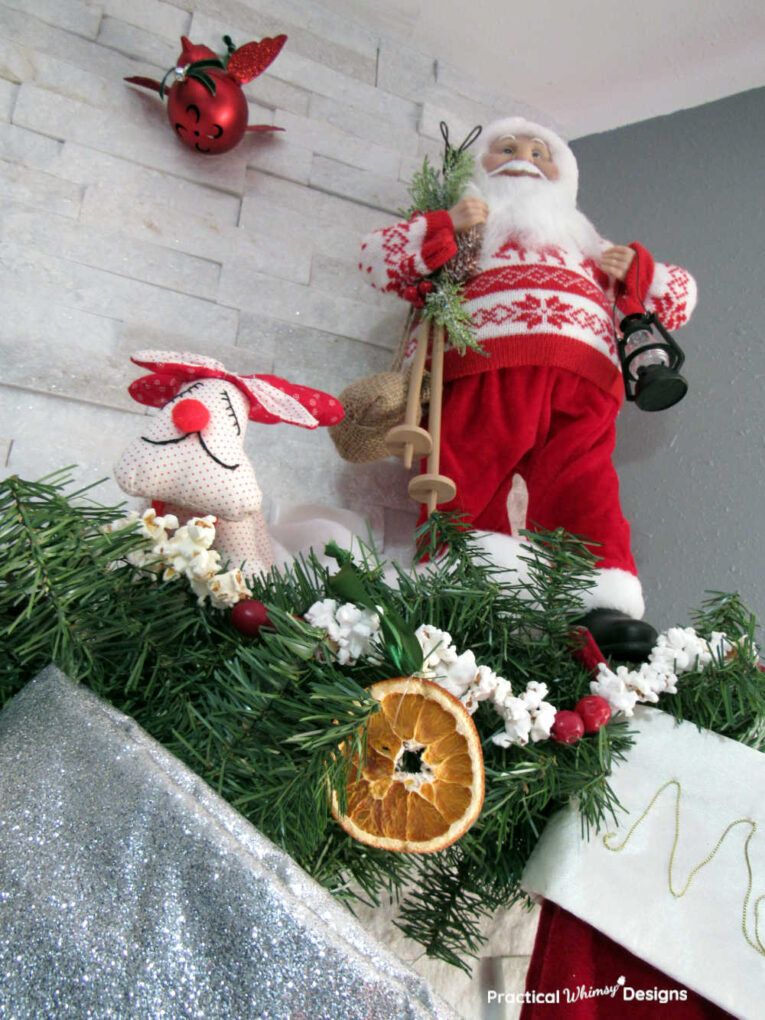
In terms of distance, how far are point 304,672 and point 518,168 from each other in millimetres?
901

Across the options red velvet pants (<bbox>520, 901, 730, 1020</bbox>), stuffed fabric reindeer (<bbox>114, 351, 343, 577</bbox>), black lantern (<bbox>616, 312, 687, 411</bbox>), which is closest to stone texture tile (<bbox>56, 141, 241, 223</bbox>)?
stuffed fabric reindeer (<bbox>114, 351, 343, 577</bbox>)

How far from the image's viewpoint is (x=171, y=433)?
2.31 feet

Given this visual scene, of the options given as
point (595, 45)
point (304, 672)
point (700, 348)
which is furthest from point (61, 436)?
point (595, 45)

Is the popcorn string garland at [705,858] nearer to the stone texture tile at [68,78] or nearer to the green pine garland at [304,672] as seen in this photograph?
the green pine garland at [304,672]

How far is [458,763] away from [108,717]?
215 mm

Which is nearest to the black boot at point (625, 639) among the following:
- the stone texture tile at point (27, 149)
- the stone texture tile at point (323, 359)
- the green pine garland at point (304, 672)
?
the green pine garland at point (304, 672)

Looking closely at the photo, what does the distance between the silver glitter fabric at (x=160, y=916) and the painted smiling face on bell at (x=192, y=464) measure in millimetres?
320

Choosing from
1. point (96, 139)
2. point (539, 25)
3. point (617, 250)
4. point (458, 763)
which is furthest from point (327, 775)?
point (539, 25)

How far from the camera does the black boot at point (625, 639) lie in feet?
2.54

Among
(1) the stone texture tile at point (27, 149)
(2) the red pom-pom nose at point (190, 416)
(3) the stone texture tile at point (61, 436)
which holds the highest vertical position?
(1) the stone texture tile at point (27, 149)

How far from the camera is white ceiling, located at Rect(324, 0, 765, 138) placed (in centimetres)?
131

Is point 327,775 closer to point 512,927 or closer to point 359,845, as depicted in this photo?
point 359,845

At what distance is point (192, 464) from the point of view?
0.69 metres

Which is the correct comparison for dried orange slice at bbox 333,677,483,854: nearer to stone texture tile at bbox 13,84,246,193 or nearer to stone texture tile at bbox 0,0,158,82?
stone texture tile at bbox 13,84,246,193
